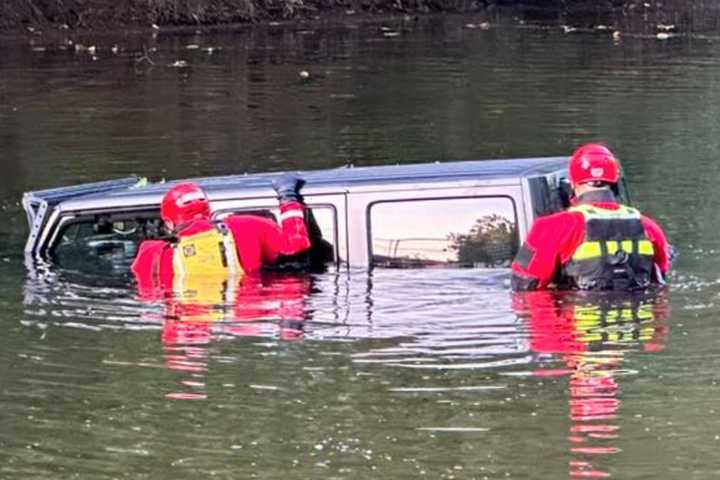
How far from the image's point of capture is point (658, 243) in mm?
11133

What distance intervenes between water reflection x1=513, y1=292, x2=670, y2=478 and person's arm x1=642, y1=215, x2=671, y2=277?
21cm

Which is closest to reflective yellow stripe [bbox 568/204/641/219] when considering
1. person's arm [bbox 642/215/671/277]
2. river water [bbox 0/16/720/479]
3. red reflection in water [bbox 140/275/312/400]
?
person's arm [bbox 642/215/671/277]

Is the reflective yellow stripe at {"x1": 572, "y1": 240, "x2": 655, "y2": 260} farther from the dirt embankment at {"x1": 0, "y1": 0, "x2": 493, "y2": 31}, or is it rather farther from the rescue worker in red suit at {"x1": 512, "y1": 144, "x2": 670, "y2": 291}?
the dirt embankment at {"x1": 0, "y1": 0, "x2": 493, "y2": 31}

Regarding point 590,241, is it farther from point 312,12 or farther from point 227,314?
point 312,12

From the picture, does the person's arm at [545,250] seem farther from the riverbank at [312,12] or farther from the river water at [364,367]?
the riverbank at [312,12]

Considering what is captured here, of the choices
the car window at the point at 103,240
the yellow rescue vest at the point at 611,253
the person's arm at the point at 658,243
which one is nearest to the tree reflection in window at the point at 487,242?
the yellow rescue vest at the point at 611,253

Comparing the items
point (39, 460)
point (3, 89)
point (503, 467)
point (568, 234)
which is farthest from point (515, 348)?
point (3, 89)

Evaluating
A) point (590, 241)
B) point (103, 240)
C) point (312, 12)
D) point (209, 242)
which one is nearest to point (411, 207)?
point (590, 241)

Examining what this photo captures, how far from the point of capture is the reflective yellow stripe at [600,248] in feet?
35.1

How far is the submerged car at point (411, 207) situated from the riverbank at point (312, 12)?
31.6m

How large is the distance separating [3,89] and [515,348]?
21.1 m

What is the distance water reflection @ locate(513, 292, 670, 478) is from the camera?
856 centimetres

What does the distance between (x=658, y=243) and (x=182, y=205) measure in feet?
9.60

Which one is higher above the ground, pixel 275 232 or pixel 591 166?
pixel 591 166
